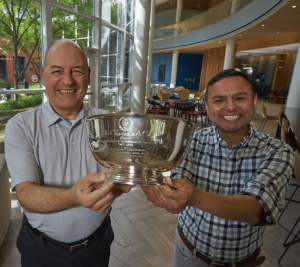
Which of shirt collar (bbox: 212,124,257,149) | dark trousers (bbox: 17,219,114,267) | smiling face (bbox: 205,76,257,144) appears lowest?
dark trousers (bbox: 17,219,114,267)

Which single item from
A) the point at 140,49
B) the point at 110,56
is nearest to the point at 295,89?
the point at 140,49

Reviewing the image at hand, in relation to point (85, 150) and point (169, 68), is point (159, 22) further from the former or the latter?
point (85, 150)

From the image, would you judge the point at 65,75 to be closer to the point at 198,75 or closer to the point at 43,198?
the point at 43,198

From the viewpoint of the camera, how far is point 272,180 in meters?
0.87

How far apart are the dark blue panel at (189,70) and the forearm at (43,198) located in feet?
70.3

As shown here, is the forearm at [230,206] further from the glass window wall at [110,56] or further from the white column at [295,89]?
the white column at [295,89]

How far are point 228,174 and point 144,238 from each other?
5.55 feet

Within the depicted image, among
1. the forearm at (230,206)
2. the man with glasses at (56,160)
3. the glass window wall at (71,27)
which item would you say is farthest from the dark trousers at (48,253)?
the glass window wall at (71,27)

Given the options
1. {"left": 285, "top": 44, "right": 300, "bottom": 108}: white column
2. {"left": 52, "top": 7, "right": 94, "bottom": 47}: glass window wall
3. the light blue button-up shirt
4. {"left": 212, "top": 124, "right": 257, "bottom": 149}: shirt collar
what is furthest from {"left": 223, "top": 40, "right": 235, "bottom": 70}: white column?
the light blue button-up shirt

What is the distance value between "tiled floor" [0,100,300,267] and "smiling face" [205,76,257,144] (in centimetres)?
164

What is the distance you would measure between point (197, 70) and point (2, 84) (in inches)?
768

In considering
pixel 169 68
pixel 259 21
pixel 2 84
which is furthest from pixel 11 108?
pixel 169 68

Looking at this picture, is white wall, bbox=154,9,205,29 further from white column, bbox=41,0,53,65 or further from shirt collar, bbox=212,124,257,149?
shirt collar, bbox=212,124,257,149

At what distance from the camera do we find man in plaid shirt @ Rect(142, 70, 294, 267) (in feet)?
3.04
